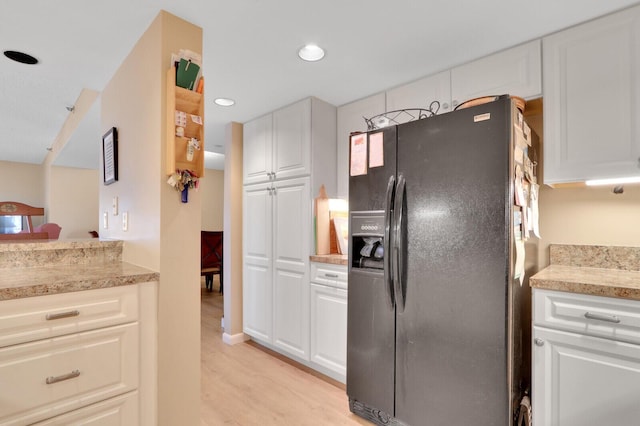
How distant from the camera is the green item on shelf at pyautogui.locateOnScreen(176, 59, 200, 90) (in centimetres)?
153

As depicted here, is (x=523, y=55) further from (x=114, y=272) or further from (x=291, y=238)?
(x=114, y=272)

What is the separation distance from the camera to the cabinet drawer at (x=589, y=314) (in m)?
1.25

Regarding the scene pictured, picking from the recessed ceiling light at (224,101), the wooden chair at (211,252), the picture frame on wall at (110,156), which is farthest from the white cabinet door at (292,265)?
the wooden chair at (211,252)

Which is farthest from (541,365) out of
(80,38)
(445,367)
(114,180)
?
(80,38)

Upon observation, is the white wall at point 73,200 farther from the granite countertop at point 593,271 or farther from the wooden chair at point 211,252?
the granite countertop at point 593,271

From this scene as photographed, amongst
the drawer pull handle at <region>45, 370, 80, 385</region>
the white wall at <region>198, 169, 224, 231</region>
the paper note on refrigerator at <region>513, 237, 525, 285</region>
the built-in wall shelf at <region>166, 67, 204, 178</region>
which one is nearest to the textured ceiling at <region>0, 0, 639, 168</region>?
the built-in wall shelf at <region>166, 67, 204, 178</region>

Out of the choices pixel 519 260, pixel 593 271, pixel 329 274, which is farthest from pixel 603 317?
pixel 329 274

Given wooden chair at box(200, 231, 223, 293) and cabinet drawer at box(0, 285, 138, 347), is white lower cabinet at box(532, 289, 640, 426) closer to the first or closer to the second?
cabinet drawer at box(0, 285, 138, 347)

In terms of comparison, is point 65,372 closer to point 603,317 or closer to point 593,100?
point 603,317

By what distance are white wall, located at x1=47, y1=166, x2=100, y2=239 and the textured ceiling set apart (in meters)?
3.93

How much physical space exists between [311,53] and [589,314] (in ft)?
6.18

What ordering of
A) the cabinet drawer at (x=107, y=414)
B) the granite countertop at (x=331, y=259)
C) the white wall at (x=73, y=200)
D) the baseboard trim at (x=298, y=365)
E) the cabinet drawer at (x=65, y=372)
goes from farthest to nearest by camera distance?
the white wall at (x=73, y=200), the baseboard trim at (x=298, y=365), the granite countertop at (x=331, y=259), the cabinet drawer at (x=107, y=414), the cabinet drawer at (x=65, y=372)

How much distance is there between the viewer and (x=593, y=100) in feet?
5.11

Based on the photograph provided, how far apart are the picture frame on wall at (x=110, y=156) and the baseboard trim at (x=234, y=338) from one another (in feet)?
5.98
